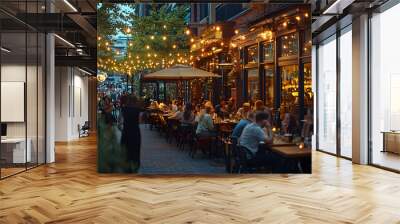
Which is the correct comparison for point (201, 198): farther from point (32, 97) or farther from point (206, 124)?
point (32, 97)

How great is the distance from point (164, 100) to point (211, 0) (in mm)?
2091

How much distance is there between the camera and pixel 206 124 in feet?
28.2

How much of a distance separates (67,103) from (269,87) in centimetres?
1171

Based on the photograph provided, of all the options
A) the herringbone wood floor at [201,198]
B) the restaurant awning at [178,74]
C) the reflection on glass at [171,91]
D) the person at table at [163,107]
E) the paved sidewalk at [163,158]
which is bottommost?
the herringbone wood floor at [201,198]

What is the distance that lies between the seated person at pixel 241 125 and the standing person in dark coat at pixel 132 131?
178cm

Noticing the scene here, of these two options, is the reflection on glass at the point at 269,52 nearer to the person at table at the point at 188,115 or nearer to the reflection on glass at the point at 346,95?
the person at table at the point at 188,115

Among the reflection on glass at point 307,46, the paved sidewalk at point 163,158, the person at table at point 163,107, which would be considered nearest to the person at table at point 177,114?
the person at table at point 163,107

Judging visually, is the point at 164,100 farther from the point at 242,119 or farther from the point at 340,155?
the point at 340,155

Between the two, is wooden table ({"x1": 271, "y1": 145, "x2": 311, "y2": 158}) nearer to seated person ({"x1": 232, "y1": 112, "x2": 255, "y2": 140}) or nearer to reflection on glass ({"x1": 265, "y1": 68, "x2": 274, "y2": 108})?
seated person ({"x1": 232, "y1": 112, "x2": 255, "y2": 140})

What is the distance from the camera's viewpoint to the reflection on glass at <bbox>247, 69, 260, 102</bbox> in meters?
8.30

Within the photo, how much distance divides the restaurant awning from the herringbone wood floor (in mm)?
1888

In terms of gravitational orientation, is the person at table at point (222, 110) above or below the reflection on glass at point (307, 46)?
below

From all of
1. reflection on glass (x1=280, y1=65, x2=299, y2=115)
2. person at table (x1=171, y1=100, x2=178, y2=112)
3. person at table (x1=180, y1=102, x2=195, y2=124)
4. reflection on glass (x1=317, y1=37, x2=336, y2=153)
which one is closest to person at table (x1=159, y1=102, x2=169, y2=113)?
person at table (x1=171, y1=100, x2=178, y2=112)

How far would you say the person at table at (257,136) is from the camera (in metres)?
8.14
